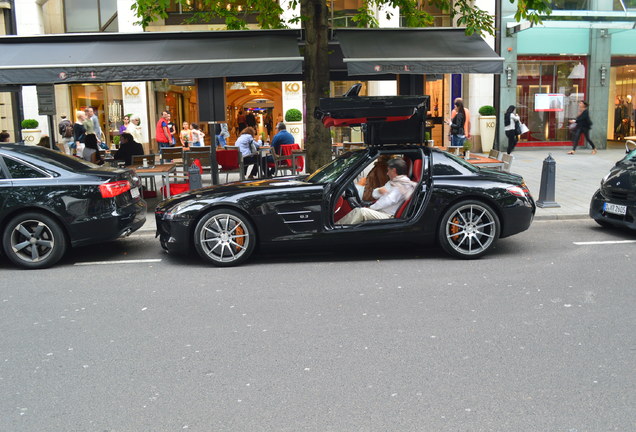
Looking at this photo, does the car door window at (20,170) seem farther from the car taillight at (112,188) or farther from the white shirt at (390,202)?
the white shirt at (390,202)

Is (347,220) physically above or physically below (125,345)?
above

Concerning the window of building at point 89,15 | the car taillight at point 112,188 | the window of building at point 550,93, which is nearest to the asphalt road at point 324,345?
the car taillight at point 112,188

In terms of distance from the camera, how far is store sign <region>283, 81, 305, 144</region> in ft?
72.6

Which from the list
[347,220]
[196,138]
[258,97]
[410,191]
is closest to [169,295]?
[347,220]

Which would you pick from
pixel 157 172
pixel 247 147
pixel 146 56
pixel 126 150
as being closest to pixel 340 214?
pixel 157 172

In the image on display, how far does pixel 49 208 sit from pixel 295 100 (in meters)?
15.8

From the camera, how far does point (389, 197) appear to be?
766cm

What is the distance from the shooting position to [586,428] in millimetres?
3438

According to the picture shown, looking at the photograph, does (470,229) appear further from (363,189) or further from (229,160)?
(229,160)

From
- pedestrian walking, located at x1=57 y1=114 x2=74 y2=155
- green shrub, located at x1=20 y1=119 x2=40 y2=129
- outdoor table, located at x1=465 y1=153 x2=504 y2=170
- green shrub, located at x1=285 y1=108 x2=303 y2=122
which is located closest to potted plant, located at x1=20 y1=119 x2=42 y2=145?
green shrub, located at x1=20 y1=119 x2=40 y2=129

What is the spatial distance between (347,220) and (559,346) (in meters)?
3.29

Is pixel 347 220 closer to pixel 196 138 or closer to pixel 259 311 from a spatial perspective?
pixel 259 311

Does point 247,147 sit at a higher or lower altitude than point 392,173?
higher

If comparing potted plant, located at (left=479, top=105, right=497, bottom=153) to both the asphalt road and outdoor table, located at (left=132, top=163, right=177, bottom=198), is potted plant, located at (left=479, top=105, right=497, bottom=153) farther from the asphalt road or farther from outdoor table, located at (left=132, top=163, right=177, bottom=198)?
the asphalt road
